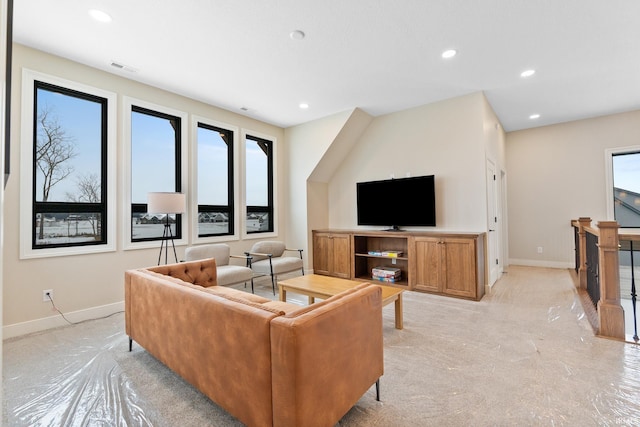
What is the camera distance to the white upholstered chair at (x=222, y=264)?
3.70m

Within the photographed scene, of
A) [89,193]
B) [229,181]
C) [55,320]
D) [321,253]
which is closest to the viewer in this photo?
[55,320]

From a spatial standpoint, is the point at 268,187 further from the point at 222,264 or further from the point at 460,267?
the point at 460,267

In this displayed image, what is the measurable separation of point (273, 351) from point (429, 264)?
3.32 metres

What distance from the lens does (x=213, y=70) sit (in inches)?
141

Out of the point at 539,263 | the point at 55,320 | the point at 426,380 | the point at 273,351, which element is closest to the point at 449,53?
the point at 426,380

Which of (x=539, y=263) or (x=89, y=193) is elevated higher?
(x=89, y=193)

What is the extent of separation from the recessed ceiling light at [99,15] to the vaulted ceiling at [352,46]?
5cm

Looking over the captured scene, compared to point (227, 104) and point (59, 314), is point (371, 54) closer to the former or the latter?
point (227, 104)

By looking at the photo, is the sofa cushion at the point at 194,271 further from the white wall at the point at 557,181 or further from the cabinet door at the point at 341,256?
the white wall at the point at 557,181

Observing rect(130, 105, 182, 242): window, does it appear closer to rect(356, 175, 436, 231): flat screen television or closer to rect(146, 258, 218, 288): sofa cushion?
rect(146, 258, 218, 288): sofa cushion

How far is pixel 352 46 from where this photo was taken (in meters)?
3.10

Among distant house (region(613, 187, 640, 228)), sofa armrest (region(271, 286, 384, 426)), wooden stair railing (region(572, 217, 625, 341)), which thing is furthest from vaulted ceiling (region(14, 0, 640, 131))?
sofa armrest (region(271, 286, 384, 426))

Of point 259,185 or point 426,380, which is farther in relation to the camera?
point 259,185

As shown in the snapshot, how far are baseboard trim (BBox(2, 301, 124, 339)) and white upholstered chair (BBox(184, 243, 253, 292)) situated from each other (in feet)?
3.24
